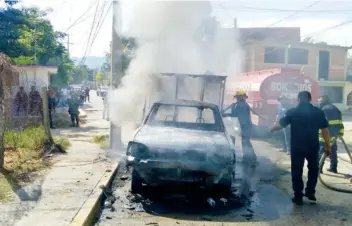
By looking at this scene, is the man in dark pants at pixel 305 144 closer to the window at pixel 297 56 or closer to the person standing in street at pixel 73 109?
the person standing in street at pixel 73 109

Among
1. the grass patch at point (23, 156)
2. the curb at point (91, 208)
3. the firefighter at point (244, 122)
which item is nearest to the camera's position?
the curb at point (91, 208)

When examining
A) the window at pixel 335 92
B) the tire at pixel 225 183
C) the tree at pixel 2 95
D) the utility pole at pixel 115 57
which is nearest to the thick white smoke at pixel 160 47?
the utility pole at pixel 115 57

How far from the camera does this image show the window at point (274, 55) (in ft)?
97.4

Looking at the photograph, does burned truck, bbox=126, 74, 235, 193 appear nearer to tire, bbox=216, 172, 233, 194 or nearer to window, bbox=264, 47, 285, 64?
tire, bbox=216, 172, 233, 194

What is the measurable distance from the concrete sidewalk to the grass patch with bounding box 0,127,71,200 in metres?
0.32

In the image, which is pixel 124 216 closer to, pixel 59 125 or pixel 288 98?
pixel 288 98

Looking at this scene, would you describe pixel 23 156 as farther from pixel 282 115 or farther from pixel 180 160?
pixel 282 115

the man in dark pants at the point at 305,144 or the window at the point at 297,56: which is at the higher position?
the window at the point at 297,56

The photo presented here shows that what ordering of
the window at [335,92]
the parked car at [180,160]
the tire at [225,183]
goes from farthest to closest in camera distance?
1. the window at [335,92]
2. the tire at [225,183]
3. the parked car at [180,160]

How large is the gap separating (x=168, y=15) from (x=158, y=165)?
924cm

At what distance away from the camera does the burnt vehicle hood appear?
19.5ft

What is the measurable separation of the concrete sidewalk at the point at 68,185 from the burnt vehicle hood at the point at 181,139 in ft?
3.97

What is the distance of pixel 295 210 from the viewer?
574 cm

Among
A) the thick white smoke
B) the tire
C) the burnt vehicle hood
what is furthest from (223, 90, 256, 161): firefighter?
the tire
